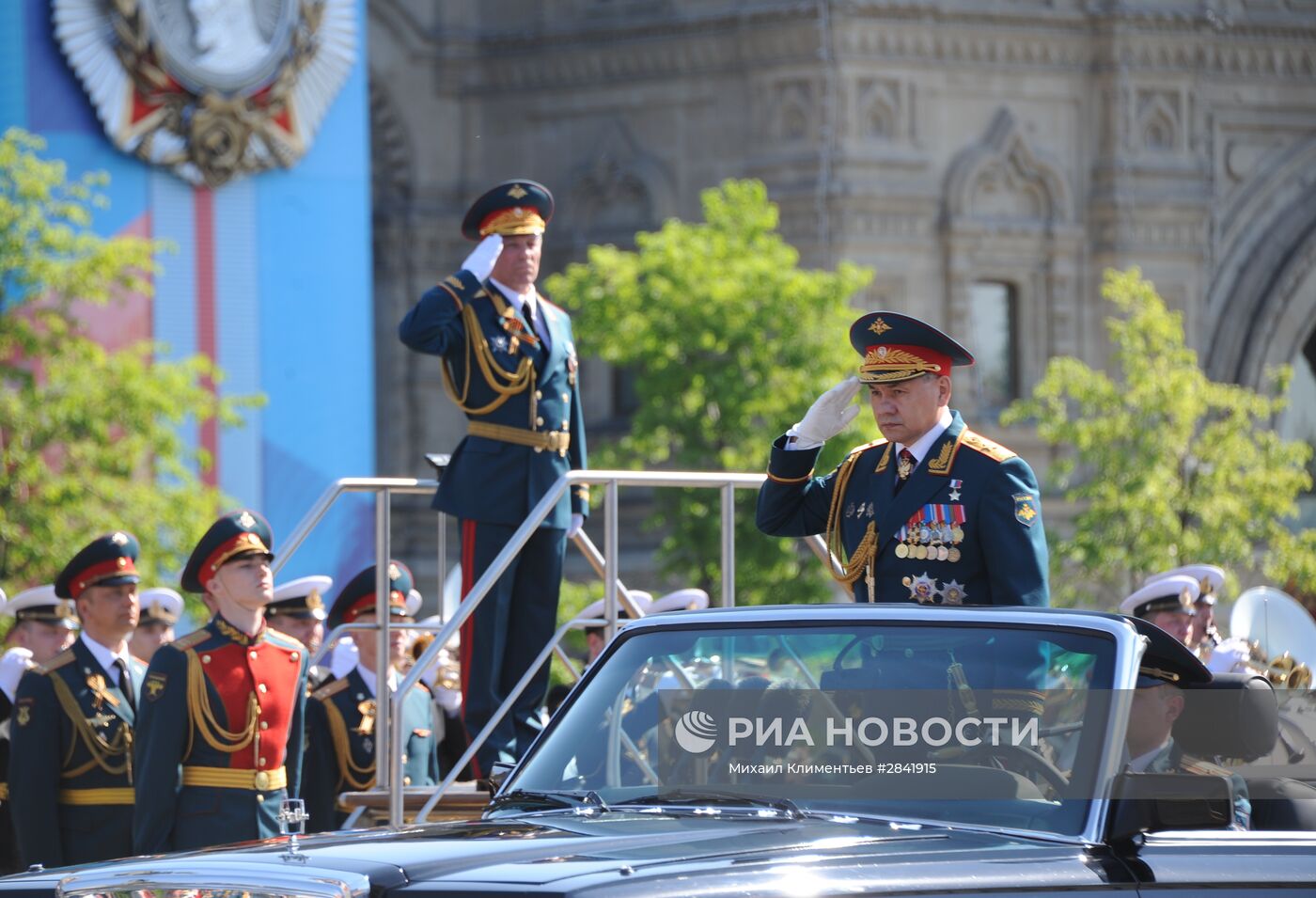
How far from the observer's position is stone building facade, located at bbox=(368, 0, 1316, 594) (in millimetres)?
31812

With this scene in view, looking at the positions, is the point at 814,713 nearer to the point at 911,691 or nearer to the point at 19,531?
the point at 911,691

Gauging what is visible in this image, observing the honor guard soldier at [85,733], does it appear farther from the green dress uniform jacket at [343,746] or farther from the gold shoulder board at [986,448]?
the gold shoulder board at [986,448]

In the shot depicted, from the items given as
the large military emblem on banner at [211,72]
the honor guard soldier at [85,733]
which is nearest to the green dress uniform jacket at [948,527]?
the honor guard soldier at [85,733]

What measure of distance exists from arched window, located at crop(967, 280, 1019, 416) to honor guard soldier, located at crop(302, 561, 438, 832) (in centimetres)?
2262

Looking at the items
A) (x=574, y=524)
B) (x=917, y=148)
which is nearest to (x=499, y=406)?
(x=574, y=524)

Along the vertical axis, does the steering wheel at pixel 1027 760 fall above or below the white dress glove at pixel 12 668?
above

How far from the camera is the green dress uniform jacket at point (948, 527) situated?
7168 millimetres

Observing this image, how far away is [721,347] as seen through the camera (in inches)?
1098

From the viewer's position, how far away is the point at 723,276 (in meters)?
28.0

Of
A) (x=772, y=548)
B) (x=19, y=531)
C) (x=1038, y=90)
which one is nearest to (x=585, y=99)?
(x=1038, y=90)

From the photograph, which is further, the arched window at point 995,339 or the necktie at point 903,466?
the arched window at point 995,339

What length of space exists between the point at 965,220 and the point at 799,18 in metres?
3.49

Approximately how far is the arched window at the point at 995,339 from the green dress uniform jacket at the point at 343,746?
75.1ft

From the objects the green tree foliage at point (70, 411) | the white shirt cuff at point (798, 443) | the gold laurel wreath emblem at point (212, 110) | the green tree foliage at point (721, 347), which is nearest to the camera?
the white shirt cuff at point (798, 443)
